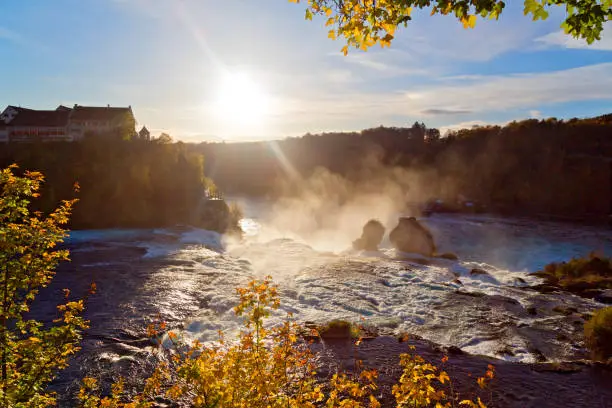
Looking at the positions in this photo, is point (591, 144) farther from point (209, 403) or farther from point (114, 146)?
point (209, 403)

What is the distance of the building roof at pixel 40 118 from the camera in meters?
65.8

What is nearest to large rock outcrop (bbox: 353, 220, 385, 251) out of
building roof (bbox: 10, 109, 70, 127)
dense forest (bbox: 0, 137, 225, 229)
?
dense forest (bbox: 0, 137, 225, 229)

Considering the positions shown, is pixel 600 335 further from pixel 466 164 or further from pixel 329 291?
pixel 466 164

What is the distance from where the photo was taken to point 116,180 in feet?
185

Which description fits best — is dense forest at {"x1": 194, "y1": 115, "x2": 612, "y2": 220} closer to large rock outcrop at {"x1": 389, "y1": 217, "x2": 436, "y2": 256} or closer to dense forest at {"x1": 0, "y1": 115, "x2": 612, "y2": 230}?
dense forest at {"x1": 0, "y1": 115, "x2": 612, "y2": 230}

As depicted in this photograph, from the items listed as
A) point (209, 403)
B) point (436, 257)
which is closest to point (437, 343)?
point (209, 403)

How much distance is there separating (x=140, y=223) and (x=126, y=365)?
41.9 meters

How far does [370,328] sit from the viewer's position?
62.9 ft

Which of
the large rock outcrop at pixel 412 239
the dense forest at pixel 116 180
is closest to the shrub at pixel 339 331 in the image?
the large rock outcrop at pixel 412 239

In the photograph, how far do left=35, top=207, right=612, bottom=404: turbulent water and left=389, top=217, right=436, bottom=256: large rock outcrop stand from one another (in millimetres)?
1827

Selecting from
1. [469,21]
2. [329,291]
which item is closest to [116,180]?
[329,291]

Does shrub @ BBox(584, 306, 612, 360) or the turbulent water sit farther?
the turbulent water

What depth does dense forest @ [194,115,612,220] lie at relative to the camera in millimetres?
75919

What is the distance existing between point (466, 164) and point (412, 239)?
63.1 meters
